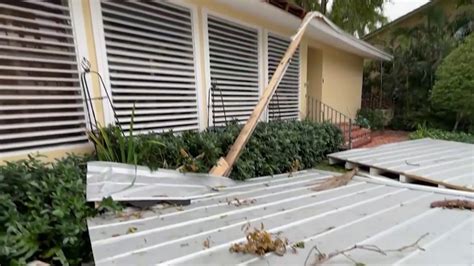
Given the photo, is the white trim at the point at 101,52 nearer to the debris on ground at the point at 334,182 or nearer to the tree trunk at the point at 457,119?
the debris on ground at the point at 334,182

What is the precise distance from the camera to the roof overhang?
4756mm

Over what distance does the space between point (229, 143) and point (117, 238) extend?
2.13 meters

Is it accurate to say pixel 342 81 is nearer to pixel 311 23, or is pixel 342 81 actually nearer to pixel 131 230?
pixel 311 23

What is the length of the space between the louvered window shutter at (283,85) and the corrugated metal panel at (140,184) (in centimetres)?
372

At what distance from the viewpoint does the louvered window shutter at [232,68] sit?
4.86m

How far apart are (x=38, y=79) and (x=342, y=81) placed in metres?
8.94

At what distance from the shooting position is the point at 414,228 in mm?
2088

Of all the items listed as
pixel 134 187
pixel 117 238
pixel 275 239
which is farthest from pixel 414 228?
pixel 134 187

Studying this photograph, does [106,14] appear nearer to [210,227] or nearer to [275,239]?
[210,227]

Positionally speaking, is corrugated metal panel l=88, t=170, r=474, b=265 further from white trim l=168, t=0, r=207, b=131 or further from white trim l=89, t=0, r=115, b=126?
white trim l=168, t=0, r=207, b=131

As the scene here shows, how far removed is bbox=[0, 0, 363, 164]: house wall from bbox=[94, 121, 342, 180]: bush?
60 centimetres

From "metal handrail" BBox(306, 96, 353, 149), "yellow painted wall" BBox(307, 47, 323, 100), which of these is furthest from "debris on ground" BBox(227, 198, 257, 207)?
"yellow painted wall" BBox(307, 47, 323, 100)

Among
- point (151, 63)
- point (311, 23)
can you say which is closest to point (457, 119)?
point (311, 23)

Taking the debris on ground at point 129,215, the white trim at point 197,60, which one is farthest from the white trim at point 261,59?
the debris on ground at point 129,215
